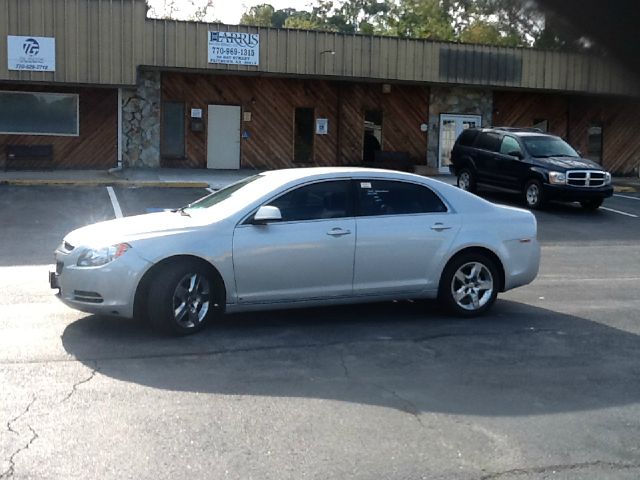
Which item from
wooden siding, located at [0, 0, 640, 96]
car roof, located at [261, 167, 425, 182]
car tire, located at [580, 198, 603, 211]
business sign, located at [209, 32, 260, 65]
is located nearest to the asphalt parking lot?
car roof, located at [261, 167, 425, 182]

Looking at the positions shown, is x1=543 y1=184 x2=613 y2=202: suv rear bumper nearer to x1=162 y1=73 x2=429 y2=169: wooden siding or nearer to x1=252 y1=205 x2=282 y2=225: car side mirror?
x1=162 y1=73 x2=429 y2=169: wooden siding

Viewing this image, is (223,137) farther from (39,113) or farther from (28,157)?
(28,157)

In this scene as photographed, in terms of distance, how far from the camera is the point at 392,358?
21.6ft

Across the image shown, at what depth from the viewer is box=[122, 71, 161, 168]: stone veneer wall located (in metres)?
23.4

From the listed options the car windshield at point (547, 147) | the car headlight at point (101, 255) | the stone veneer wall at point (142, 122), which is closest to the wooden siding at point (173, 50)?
the car windshield at point (547, 147)

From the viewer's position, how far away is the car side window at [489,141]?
66.5 feet

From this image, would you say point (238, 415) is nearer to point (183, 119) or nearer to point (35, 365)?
point (35, 365)

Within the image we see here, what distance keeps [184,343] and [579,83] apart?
578cm

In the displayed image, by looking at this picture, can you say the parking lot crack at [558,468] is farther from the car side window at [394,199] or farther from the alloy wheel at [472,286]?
the car side window at [394,199]

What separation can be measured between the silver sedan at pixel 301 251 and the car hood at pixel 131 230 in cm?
1

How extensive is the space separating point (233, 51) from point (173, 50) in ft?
5.38

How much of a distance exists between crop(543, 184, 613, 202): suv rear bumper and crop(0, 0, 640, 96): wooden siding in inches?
112

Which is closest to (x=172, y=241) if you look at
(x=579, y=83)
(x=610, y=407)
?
(x=610, y=407)

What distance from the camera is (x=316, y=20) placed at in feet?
198
